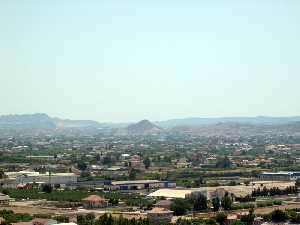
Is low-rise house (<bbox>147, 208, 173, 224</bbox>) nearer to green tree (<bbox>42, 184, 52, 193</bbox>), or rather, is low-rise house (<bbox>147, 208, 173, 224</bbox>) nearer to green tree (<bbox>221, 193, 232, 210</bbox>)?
green tree (<bbox>221, 193, 232, 210</bbox>)

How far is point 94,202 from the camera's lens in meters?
37.4

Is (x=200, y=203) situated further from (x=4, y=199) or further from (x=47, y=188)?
(x=47, y=188)

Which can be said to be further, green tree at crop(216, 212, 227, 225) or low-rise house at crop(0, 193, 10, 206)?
low-rise house at crop(0, 193, 10, 206)

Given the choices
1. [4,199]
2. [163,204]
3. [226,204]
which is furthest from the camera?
[4,199]

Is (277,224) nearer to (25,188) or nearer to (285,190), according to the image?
(285,190)

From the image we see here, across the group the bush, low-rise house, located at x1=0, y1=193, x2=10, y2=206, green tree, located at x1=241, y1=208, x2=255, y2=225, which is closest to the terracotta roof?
low-rise house, located at x1=0, y1=193, x2=10, y2=206

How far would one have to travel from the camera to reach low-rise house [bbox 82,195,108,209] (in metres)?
37.2

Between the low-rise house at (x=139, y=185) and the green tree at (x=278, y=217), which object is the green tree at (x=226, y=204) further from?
the low-rise house at (x=139, y=185)

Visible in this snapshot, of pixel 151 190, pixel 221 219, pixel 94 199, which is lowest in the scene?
pixel 151 190

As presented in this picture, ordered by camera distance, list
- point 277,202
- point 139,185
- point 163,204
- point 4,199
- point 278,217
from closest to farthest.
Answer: point 278,217 → point 163,204 → point 277,202 → point 4,199 → point 139,185

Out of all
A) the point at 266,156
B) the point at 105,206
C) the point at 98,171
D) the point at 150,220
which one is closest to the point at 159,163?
the point at 98,171

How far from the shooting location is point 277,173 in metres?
53.5

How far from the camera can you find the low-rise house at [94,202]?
37.2 m

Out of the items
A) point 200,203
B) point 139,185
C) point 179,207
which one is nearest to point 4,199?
point 139,185
